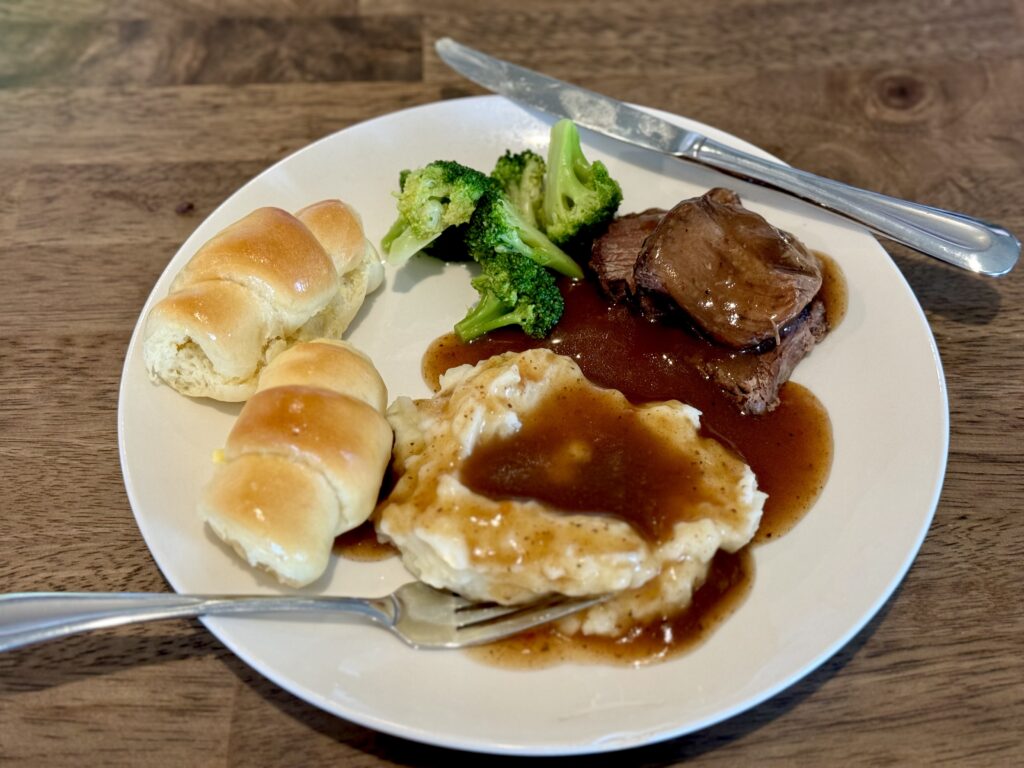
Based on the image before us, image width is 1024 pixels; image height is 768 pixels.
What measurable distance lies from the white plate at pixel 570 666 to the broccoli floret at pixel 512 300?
17 centimetres

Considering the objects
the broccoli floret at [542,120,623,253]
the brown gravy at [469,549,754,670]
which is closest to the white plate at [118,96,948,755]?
the brown gravy at [469,549,754,670]

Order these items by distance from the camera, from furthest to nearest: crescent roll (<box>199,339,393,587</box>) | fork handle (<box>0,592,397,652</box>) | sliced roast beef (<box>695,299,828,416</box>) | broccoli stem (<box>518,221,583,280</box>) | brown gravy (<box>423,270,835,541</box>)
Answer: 1. broccoli stem (<box>518,221,583,280</box>)
2. sliced roast beef (<box>695,299,828,416</box>)
3. brown gravy (<box>423,270,835,541</box>)
4. crescent roll (<box>199,339,393,587</box>)
5. fork handle (<box>0,592,397,652</box>)

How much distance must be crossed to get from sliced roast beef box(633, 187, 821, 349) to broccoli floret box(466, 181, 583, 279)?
0.51m

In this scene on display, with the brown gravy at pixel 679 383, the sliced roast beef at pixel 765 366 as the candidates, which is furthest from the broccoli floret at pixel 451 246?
the sliced roast beef at pixel 765 366

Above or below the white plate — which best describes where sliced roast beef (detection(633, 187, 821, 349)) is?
above

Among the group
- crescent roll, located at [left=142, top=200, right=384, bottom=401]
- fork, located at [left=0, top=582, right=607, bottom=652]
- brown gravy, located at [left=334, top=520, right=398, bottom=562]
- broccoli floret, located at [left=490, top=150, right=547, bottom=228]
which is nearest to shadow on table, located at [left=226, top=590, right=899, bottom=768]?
fork, located at [left=0, top=582, right=607, bottom=652]

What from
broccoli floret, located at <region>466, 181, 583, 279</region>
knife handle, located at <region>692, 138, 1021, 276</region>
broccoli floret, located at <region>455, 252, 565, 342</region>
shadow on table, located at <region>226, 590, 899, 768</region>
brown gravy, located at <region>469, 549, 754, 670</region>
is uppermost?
knife handle, located at <region>692, 138, 1021, 276</region>

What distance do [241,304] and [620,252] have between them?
1812 millimetres

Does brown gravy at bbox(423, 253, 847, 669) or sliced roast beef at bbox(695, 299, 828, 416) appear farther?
sliced roast beef at bbox(695, 299, 828, 416)

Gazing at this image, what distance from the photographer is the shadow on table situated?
9.86 feet

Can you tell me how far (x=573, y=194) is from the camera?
4277 millimetres

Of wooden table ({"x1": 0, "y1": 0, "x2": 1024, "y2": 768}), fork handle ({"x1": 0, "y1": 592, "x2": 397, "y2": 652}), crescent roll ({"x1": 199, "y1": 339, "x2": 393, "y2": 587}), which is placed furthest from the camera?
wooden table ({"x1": 0, "y1": 0, "x2": 1024, "y2": 768})

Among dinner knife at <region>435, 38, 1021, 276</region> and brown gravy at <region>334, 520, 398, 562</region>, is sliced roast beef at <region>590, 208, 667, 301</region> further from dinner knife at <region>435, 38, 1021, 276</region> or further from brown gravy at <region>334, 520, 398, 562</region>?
brown gravy at <region>334, 520, 398, 562</region>

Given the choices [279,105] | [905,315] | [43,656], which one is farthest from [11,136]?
[905,315]
